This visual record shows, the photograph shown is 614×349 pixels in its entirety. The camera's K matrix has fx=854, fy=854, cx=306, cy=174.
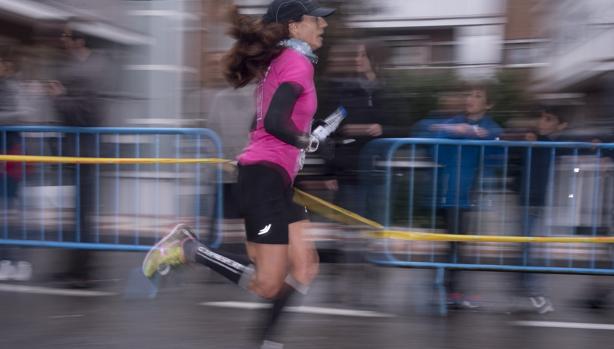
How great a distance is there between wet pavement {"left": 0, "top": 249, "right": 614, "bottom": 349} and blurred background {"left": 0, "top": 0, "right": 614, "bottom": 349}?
0.8 inches

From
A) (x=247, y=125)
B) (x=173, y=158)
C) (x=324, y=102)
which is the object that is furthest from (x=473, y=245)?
(x=173, y=158)

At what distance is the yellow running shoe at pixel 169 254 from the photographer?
456 cm

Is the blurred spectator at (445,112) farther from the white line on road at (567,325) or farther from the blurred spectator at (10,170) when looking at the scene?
the blurred spectator at (10,170)

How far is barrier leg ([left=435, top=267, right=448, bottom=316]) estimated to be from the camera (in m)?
5.43

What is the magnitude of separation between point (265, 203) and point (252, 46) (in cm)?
75

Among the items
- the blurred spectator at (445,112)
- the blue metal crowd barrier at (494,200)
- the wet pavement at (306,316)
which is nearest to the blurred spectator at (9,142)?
the wet pavement at (306,316)

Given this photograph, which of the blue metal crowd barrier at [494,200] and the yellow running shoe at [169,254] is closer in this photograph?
the yellow running shoe at [169,254]

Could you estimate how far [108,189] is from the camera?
6.15m

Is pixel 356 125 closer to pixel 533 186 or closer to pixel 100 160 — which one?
pixel 533 186

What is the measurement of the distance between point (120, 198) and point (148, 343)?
5.87 ft

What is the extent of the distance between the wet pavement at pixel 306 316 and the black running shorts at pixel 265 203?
2.01 feet

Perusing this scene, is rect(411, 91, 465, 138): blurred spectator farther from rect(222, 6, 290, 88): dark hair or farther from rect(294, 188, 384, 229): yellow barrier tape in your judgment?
rect(222, 6, 290, 88): dark hair

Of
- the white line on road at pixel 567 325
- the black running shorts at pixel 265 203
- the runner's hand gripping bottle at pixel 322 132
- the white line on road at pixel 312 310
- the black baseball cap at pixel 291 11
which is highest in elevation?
the black baseball cap at pixel 291 11

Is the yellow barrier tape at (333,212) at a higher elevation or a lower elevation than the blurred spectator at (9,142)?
lower
